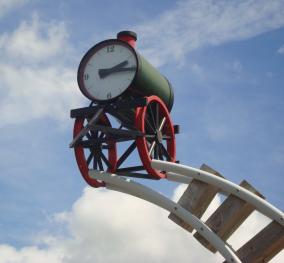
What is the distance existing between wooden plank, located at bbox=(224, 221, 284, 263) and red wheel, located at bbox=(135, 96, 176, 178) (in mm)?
2382

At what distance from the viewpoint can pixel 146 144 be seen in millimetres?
12812

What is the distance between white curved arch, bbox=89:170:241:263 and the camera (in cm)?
1126

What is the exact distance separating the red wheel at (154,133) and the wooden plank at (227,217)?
1.68 meters

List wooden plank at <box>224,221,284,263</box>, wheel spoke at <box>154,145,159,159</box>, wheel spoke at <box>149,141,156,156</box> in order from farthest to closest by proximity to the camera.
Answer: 1. wheel spoke at <box>154,145,159,159</box>
2. wheel spoke at <box>149,141,156,156</box>
3. wooden plank at <box>224,221,284,263</box>

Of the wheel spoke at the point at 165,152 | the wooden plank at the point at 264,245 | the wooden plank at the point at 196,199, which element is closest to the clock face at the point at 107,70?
the wheel spoke at the point at 165,152

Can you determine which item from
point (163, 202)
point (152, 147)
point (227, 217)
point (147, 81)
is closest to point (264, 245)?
point (227, 217)

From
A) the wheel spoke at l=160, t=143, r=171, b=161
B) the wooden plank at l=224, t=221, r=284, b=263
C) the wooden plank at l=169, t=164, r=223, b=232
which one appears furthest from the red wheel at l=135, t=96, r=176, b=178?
the wooden plank at l=224, t=221, r=284, b=263

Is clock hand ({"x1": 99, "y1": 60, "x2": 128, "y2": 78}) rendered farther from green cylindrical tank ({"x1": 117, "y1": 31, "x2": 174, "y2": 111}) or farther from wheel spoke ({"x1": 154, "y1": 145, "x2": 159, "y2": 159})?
wheel spoke ({"x1": 154, "y1": 145, "x2": 159, "y2": 159})

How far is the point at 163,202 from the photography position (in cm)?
1175

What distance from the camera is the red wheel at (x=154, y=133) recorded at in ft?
41.7

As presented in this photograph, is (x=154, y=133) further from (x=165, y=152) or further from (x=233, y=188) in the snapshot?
(x=233, y=188)

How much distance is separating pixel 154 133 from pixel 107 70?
5.22ft

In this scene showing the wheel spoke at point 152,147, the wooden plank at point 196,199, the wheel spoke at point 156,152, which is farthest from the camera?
the wheel spoke at point 156,152

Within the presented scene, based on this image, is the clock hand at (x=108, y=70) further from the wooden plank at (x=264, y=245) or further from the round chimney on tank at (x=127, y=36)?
the wooden plank at (x=264, y=245)
